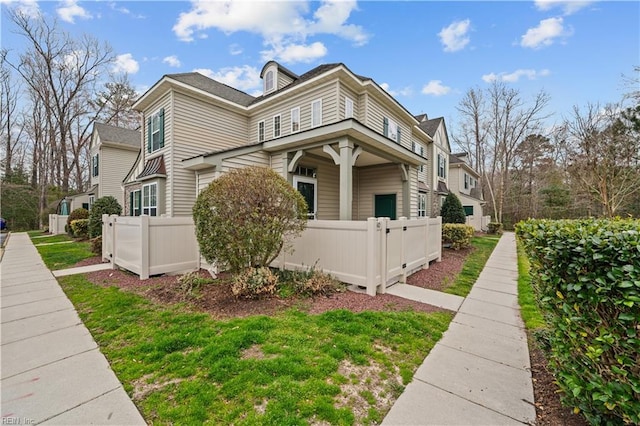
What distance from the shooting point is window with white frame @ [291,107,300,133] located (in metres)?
10.3

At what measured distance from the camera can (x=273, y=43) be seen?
39.2 ft

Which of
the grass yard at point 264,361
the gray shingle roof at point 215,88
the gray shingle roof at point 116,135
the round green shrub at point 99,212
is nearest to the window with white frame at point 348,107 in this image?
the gray shingle roof at point 215,88

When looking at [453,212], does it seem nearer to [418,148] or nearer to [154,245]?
[418,148]

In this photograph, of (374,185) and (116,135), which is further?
(116,135)

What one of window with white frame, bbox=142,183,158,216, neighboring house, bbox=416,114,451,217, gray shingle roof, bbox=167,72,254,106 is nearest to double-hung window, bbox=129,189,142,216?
window with white frame, bbox=142,183,158,216

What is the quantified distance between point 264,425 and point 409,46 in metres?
13.0

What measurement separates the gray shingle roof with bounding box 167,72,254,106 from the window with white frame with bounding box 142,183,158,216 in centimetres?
437

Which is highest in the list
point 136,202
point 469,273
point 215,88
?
point 215,88

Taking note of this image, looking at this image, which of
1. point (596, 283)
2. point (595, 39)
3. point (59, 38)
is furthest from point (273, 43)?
point (59, 38)

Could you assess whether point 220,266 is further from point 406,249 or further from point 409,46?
point 409,46

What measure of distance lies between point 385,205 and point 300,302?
732 centimetres

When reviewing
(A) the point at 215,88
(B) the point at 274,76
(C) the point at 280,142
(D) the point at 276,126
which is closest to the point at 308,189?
(C) the point at 280,142

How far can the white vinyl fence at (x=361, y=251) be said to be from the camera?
5.07m

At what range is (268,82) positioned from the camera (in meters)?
12.4
